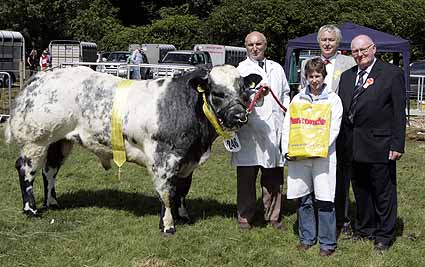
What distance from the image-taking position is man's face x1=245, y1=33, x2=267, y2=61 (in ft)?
20.7

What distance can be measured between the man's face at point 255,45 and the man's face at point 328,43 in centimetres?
60

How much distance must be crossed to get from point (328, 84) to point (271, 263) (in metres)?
→ 1.87

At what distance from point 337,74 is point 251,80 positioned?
Result: 2.93ft

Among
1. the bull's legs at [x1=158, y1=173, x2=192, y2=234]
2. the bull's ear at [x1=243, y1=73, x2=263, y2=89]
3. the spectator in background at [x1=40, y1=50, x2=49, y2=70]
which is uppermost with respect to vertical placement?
the spectator in background at [x1=40, y1=50, x2=49, y2=70]

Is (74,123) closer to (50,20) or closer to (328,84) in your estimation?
(328,84)

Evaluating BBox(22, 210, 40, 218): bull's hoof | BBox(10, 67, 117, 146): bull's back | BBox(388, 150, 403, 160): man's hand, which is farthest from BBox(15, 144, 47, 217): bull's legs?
BBox(388, 150, 403, 160): man's hand

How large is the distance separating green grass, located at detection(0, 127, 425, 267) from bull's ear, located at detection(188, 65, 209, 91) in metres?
1.57

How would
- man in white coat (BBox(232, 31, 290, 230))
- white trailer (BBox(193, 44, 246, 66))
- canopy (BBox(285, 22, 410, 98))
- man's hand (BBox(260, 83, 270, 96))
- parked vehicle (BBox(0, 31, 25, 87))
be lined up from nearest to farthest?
1. man's hand (BBox(260, 83, 270, 96))
2. man in white coat (BBox(232, 31, 290, 230))
3. canopy (BBox(285, 22, 410, 98))
4. parked vehicle (BBox(0, 31, 25, 87))
5. white trailer (BBox(193, 44, 246, 66))

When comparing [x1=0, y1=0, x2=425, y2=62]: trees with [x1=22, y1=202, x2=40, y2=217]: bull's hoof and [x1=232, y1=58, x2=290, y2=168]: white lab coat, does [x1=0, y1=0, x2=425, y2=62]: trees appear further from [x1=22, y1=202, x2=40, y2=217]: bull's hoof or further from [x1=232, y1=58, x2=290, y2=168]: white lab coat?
[x1=22, y1=202, x2=40, y2=217]: bull's hoof

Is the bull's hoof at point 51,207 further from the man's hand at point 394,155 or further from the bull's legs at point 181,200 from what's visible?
the man's hand at point 394,155

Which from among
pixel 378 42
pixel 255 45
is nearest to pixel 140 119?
pixel 255 45

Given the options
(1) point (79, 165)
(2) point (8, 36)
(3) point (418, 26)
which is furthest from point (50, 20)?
(1) point (79, 165)

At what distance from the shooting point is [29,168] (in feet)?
22.8

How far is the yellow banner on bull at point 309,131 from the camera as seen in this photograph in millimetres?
5625
